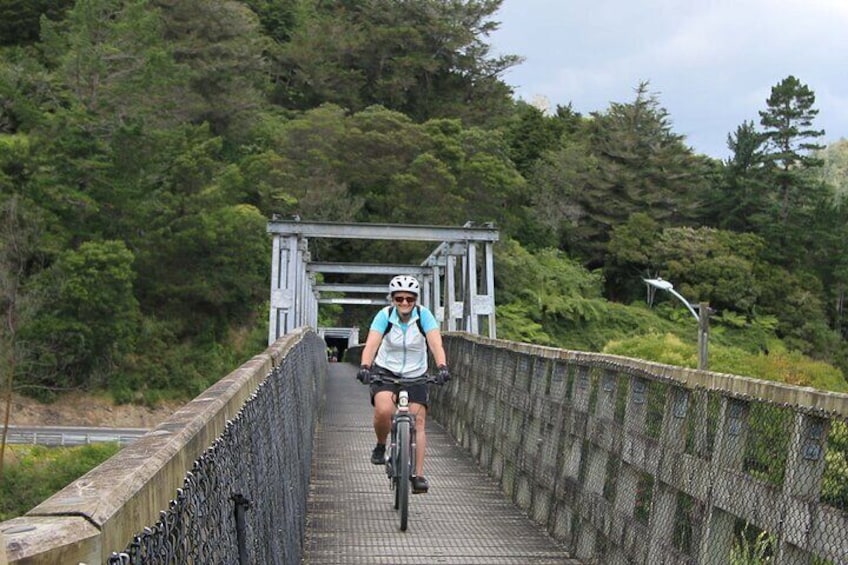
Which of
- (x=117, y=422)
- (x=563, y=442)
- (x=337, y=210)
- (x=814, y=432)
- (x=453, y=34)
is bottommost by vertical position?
(x=117, y=422)

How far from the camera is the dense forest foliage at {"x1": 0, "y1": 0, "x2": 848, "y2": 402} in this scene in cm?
4256

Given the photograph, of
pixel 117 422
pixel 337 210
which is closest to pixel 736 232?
pixel 337 210

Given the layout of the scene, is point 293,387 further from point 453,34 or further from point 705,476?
point 453,34

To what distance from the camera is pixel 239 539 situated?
11.1 ft

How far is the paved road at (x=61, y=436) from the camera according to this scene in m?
34.6

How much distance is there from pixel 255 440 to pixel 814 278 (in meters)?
62.7

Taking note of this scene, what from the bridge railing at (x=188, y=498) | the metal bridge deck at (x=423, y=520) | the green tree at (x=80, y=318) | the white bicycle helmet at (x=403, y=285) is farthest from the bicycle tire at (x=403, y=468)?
the green tree at (x=80, y=318)

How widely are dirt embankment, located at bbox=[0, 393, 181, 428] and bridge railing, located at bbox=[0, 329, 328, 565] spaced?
122 ft

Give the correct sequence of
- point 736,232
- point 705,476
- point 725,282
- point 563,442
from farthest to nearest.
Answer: point 736,232 < point 725,282 < point 563,442 < point 705,476

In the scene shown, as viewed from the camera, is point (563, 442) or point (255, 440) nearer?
point (255, 440)

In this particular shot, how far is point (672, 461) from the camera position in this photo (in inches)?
197

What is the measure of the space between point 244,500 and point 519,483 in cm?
552

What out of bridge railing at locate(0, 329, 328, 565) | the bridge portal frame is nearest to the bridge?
bridge railing at locate(0, 329, 328, 565)

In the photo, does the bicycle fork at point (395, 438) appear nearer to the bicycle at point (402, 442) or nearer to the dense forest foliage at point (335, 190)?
the bicycle at point (402, 442)
